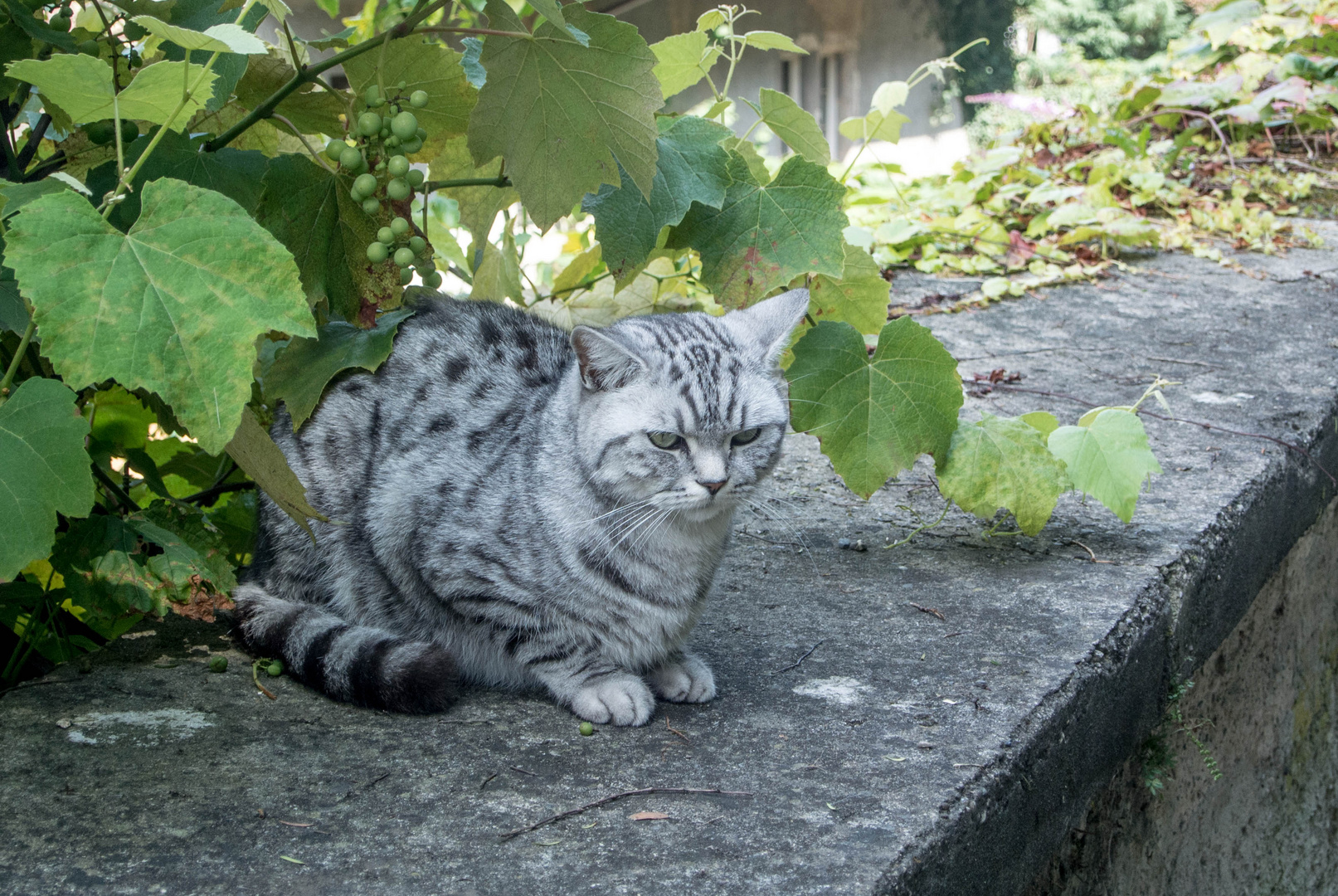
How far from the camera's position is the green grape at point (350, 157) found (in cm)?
185

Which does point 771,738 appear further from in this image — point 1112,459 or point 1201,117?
point 1201,117

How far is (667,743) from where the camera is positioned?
183cm

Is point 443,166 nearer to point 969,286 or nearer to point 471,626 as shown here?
point 471,626

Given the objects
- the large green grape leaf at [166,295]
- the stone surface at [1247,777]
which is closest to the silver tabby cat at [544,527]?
the large green grape leaf at [166,295]

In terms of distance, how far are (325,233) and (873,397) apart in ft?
3.69

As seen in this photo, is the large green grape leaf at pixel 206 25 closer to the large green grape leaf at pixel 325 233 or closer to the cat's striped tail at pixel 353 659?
the large green grape leaf at pixel 325 233

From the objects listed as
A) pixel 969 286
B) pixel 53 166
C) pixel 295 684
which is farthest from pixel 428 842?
pixel 969 286

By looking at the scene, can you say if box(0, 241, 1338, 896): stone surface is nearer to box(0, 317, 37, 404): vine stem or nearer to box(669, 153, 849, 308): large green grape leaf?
box(0, 317, 37, 404): vine stem

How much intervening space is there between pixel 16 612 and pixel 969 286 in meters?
3.53

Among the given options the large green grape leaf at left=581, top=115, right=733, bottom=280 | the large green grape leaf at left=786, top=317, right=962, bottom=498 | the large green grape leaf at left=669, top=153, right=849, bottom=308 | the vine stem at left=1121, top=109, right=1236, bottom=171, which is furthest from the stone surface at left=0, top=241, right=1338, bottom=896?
the vine stem at left=1121, top=109, right=1236, bottom=171

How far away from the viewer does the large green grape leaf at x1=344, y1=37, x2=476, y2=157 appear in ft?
6.62

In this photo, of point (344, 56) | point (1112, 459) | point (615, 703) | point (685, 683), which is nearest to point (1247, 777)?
point (1112, 459)

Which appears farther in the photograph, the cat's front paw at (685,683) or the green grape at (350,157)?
the cat's front paw at (685,683)

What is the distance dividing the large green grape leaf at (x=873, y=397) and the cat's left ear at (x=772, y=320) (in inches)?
4.8
